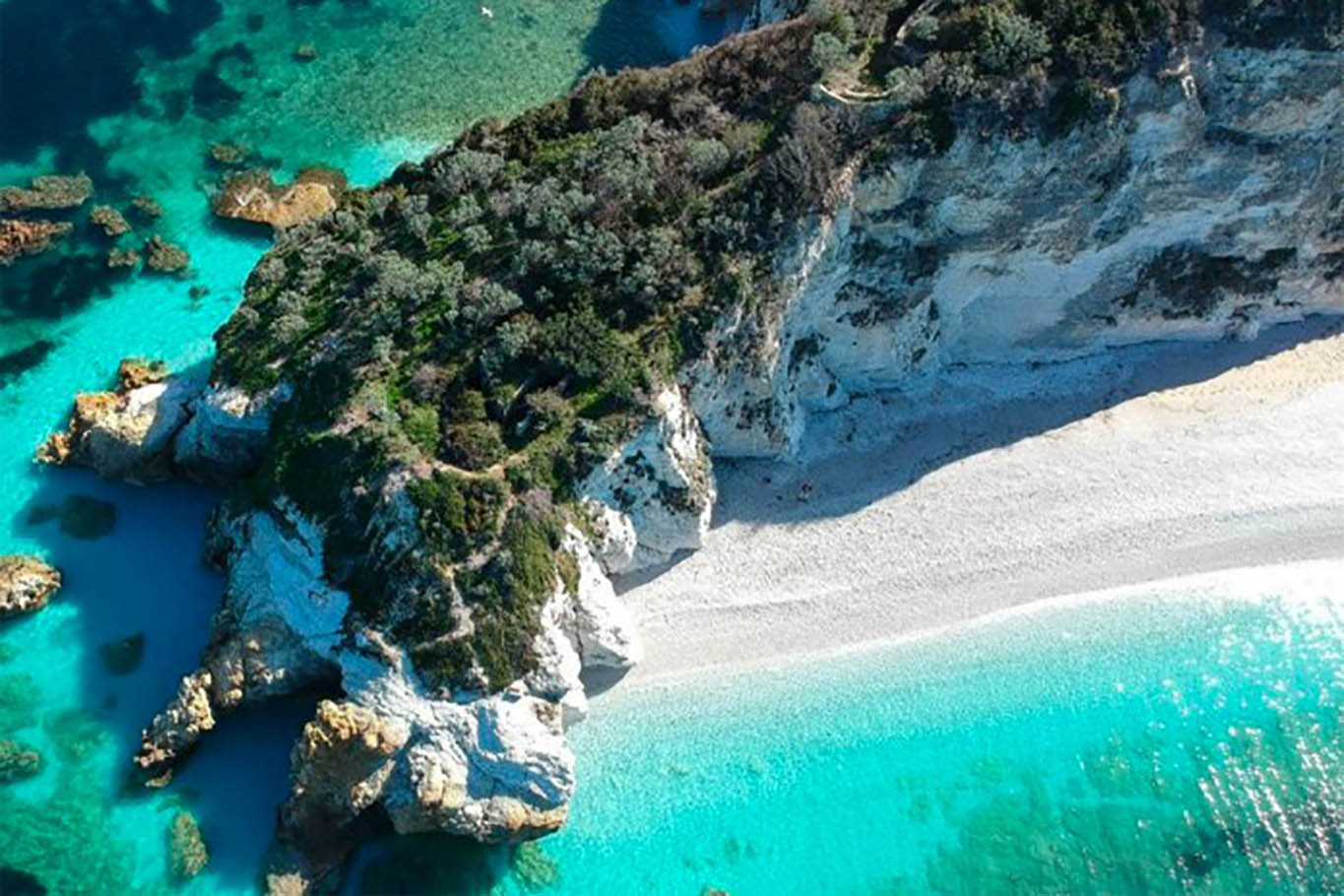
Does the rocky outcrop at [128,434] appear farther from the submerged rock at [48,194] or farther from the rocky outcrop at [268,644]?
the submerged rock at [48,194]

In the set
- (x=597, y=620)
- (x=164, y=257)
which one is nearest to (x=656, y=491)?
(x=597, y=620)

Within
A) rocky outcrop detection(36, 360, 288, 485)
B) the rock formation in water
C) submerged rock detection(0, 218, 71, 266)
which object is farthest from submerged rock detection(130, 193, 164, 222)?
the rock formation in water

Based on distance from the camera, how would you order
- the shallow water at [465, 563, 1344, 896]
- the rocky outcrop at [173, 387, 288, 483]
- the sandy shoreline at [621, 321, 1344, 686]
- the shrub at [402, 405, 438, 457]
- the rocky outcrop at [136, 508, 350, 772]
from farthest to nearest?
the rocky outcrop at [173, 387, 288, 483], the sandy shoreline at [621, 321, 1344, 686], the rocky outcrop at [136, 508, 350, 772], the shrub at [402, 405, 438, 457], the shallow water at [465, 563, 1344, 896]

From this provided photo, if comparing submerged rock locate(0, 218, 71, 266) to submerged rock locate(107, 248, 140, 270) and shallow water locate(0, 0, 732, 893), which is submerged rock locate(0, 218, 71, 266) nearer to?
shallow water locate(0, 0, 732, 893)

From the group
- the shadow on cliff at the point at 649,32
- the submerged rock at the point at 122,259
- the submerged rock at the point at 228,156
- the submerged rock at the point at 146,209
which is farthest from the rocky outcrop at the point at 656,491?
the submerged rock at the point at 228,156

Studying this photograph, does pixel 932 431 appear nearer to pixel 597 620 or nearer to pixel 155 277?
pixel 597 620
